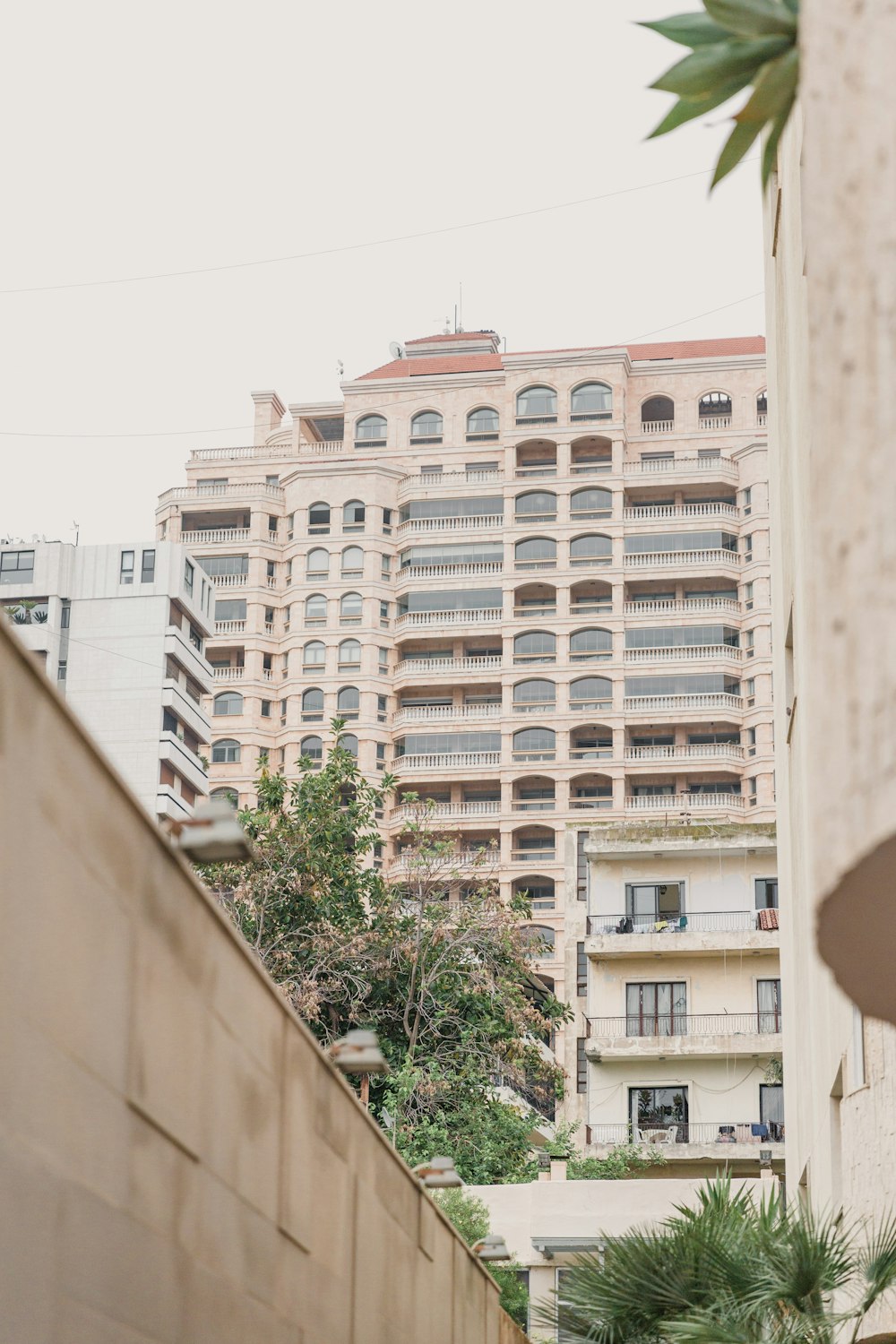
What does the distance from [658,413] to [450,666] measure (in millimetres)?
16791

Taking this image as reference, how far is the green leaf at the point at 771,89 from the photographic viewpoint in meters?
6.69

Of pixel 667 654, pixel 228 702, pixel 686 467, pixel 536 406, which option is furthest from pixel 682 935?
pixel 228 702

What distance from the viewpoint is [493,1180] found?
1369 inches

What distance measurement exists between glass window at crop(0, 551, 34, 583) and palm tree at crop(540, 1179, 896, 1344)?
270 feet

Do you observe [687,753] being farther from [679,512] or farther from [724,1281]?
[724,1281]

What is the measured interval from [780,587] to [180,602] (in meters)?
68.5

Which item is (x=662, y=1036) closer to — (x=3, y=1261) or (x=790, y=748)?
(x=790, y=748)

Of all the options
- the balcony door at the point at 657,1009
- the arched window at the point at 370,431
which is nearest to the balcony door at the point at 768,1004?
the balcony door at the point at 657,1009

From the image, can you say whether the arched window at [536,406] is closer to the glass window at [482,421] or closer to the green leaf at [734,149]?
the glass window at [482,421]

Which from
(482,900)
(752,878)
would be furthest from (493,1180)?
(752,878)

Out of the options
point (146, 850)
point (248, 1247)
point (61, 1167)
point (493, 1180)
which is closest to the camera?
point (61, 1167)

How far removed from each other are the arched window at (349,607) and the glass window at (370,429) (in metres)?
9.10

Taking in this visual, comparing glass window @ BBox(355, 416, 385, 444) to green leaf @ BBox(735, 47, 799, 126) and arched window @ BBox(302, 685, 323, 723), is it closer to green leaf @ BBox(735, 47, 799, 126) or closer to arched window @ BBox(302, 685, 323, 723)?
arched window @ BBox(302, 685, 323, 723)

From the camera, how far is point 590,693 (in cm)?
8369
